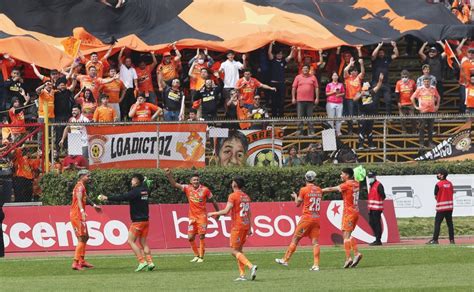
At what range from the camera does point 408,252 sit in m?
27.7

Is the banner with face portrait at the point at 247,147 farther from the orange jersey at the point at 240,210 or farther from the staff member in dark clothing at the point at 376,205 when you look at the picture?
the orange jersey at the point at 240,210

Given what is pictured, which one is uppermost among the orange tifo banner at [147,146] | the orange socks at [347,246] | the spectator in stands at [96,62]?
the spectator in stands at [96,62]

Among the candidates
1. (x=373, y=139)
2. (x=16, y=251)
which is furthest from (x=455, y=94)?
(x=16, y=251)

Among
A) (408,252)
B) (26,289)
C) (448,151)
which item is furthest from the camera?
(448,151)

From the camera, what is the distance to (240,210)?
2316cm

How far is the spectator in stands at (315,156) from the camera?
1272 inches

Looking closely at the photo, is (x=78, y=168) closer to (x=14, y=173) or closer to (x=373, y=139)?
(x=14, y=173)

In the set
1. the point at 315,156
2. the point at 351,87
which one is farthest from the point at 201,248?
the point at 351,87

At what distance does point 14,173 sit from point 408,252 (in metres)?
9.58

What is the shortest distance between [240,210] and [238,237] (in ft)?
2.13

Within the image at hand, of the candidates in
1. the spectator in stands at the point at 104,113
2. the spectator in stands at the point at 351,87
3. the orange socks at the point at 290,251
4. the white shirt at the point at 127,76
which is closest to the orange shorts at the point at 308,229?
the orange socks at the point at 290,251

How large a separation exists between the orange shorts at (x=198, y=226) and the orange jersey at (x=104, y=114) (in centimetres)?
580

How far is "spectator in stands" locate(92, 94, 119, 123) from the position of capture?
32.2m

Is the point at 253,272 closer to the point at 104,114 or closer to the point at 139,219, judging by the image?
the point at 139,219
